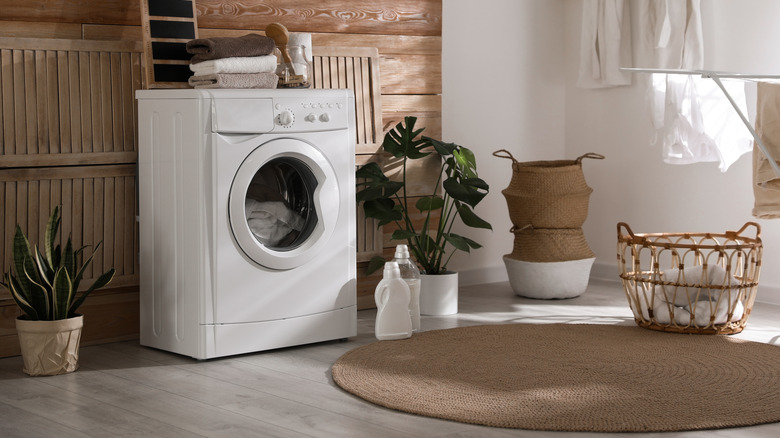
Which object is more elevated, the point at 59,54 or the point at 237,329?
the point at 59,54

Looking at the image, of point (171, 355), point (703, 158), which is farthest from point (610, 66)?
point (171, 355)

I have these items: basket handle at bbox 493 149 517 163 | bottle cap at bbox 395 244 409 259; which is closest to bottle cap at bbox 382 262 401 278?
bottle cap at bbox 395 244 409 259

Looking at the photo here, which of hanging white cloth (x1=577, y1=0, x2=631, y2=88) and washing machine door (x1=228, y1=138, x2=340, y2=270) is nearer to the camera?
washing machine door (x1=228, y1=138, x2=340, y2=270)

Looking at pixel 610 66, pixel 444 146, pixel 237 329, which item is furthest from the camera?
pixel 610 66

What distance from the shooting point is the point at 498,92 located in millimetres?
4445

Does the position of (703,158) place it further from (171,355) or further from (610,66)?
(171,355)

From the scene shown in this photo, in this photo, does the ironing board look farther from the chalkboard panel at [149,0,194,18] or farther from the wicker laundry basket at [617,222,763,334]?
the chalkboard panel at [149,0,194,18]

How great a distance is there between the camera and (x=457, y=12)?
13.9ft

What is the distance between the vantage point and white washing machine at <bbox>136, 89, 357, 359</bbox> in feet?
9.37

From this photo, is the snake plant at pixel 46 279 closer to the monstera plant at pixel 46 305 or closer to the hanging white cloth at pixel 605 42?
the monstera plant at pixel 46 305

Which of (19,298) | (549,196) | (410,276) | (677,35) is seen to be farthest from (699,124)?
(19,298)

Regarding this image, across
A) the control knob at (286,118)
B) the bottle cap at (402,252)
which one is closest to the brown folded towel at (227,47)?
the control knob at (286,118)

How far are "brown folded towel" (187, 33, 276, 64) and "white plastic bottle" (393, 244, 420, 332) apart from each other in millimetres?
750

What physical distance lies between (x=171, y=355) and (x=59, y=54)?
0.98 metres
